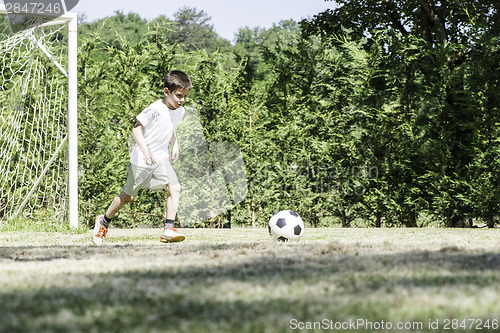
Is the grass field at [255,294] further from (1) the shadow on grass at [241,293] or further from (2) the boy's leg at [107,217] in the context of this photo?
(2) the boy's leg at [107,217]

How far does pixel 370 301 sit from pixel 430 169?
27.4 feet

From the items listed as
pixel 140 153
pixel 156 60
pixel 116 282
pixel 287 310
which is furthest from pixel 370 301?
pixel 156 60

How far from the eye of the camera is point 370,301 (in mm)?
2086

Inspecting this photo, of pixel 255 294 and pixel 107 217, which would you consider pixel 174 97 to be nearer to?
pixel 107 217

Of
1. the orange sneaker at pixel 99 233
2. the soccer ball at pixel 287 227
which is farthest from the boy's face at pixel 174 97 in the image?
the soccer ball at pixel 287 227

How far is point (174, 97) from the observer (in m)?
5.87

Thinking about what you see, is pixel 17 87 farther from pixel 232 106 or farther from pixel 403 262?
pixel 403 262

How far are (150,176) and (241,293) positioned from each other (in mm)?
3627

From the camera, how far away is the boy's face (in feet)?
19.2

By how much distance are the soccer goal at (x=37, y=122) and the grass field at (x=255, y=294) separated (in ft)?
17.4

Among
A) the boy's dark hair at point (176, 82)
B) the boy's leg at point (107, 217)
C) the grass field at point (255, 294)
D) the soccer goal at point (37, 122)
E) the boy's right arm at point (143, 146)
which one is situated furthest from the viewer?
the soccer goal at point (37, 122)

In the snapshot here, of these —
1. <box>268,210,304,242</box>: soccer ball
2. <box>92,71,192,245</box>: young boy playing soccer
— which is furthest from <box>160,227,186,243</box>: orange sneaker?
<box>268,210,304,242</box>: soccer ball

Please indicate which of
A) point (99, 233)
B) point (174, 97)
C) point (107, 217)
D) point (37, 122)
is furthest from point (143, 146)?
point (37, 122)

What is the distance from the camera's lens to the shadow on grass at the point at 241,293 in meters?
1.82
